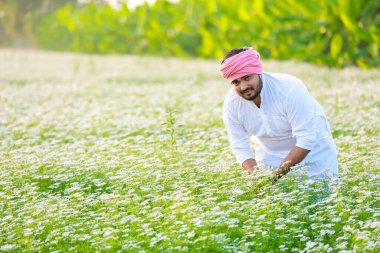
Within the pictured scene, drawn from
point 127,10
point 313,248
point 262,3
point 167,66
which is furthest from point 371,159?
point 127,10

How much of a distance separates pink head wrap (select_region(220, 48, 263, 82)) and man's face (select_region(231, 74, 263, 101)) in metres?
0.06

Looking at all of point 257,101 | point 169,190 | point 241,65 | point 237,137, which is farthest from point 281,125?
point 169,190

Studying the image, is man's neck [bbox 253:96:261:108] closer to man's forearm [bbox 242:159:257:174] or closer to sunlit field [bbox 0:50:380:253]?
man's forearm [bbox 242:159:257:174]

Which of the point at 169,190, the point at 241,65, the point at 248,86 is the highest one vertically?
the point at 241,65

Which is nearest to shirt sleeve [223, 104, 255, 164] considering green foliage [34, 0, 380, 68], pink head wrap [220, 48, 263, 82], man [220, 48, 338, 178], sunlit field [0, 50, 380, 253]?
man [220, 48, 338, 178]

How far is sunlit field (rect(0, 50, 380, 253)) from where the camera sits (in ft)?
14.9

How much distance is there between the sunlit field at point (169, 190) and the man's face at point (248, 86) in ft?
2.08

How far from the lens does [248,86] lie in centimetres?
538

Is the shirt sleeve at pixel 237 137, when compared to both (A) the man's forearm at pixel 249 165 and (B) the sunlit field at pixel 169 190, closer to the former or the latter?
(A) the man's forearm at pixel 249 165

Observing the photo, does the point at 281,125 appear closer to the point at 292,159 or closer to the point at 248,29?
the point at 292,159

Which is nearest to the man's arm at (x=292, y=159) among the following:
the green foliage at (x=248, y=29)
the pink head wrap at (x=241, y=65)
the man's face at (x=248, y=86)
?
the man's face at (x=248, y=86)

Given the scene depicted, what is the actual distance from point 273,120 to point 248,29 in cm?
1328

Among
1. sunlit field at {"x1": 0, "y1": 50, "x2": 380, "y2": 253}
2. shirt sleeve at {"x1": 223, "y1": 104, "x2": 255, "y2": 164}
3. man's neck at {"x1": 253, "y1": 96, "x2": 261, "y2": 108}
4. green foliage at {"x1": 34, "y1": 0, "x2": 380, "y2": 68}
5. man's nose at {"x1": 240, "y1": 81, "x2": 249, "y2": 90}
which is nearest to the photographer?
sunlit field at {"x1": 0, "y1": 50, "x2": 380, "y2": 253}

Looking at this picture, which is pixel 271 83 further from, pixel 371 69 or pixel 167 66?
pixel 167 66
